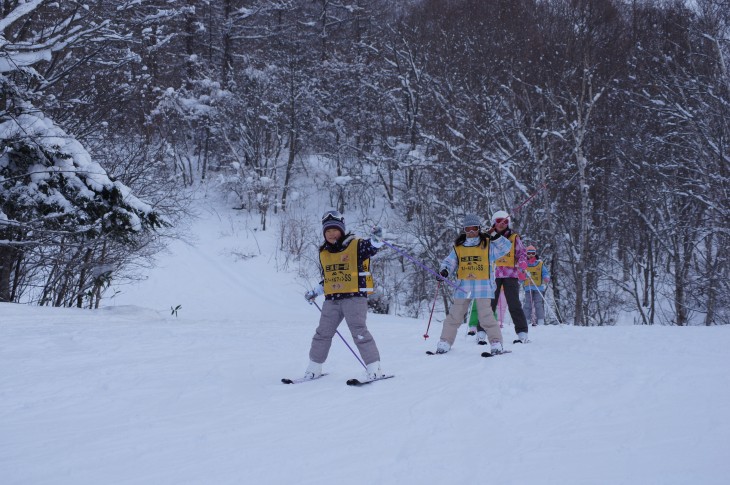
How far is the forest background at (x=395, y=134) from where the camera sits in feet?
34.6

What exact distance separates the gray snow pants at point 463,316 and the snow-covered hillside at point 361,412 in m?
0.30

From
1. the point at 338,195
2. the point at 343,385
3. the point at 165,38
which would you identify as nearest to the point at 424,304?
the point at 338,195

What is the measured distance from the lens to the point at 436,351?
268 inches

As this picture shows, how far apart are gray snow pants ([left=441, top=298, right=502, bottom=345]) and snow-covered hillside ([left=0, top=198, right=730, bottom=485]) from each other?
0.98ft

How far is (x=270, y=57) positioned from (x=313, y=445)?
93.9ft

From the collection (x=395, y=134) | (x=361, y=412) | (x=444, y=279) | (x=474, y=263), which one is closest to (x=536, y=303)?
(x=474, y=263)

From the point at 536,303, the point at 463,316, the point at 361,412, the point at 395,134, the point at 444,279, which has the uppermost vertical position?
the point at 395,134

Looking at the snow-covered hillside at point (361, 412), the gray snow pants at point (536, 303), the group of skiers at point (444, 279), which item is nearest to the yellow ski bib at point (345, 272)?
the group of skiers at point (444, 279)

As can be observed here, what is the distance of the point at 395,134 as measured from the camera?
77.5ft

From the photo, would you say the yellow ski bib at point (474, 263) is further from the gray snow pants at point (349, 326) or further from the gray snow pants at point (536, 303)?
the gray snow pants at point (536, 303)

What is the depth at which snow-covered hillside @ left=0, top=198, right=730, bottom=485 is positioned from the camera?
300cm

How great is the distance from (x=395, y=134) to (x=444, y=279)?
1773cm

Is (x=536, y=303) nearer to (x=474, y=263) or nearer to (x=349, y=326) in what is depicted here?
(x=474, y=263)

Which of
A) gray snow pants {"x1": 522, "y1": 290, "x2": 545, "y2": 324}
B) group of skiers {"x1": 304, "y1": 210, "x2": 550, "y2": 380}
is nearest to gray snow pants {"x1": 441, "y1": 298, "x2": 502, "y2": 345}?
group of skiers {"x1": 304, "y1": 210, "x2": 550, "y2": 380}
